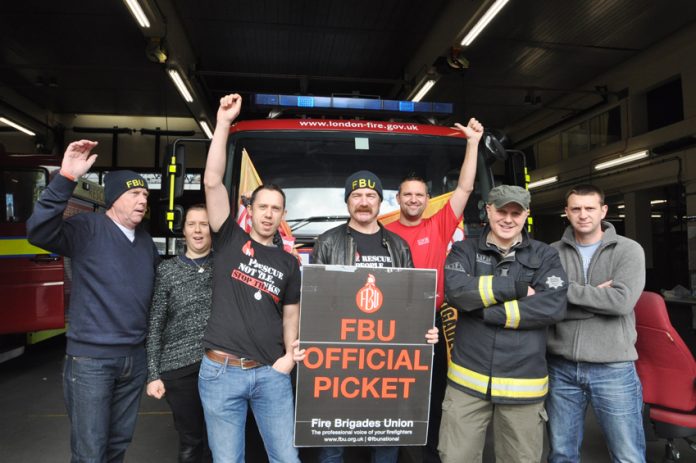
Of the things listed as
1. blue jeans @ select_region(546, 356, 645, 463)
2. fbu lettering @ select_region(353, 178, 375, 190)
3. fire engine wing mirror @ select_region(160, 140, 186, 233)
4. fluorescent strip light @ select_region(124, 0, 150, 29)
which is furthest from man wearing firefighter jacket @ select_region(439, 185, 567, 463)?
fluorescent strip light @ select_region(124, 0, 150, 29)

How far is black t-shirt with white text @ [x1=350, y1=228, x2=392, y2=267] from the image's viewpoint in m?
2.55

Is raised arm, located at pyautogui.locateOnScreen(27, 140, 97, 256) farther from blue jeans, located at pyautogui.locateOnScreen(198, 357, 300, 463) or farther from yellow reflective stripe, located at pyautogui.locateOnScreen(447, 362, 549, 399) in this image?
yellow reflective stripe, located at pyautogui.locateOnScreen(447, 362, 549, 399)

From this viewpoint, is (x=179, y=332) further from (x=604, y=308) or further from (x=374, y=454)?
(x=604, y=308)

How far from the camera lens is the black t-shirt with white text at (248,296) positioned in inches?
88.0

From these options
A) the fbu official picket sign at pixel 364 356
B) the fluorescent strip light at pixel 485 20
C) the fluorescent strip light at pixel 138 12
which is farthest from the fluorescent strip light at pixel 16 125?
the fbu official picket sign at pixel 364 356

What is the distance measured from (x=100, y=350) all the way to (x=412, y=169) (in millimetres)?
2392

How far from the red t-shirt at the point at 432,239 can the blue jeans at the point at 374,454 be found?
0.82 meters

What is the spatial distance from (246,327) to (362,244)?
0.73m

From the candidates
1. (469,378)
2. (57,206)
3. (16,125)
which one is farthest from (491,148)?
(16,125)

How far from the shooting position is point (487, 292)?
224cm

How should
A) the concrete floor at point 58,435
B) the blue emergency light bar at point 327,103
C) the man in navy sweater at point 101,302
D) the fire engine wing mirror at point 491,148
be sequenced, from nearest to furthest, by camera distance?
1. the man in navy sweater at point 101,302
2. the concrete floor at point 58,435
3. the fire engine wing mirror at point 491,148
4. the blue emergency light bar at point 327,103

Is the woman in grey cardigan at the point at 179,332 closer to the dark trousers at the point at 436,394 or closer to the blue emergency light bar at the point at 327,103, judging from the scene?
the dark trousers at the point at 436,394

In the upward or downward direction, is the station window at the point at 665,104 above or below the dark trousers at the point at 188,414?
above

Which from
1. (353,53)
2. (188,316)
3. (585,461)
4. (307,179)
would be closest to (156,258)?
(188,316)
